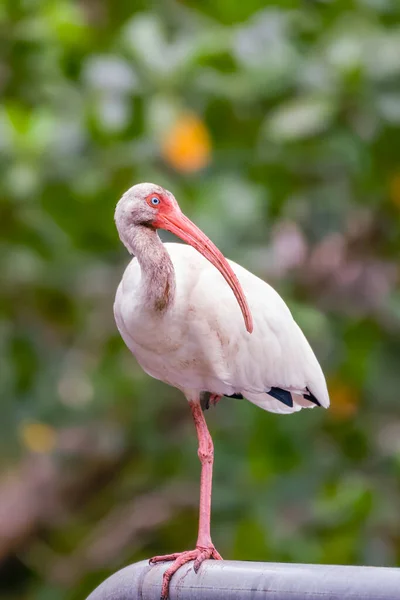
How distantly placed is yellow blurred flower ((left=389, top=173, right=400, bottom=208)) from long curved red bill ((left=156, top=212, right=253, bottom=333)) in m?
2.65

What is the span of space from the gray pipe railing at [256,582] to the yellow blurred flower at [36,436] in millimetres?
2829

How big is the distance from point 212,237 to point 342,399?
114cm

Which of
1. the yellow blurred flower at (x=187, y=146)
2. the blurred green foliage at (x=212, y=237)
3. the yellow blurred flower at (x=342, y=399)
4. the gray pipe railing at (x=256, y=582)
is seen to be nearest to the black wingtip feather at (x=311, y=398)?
the gray pipe railing at (x=256, y=582)

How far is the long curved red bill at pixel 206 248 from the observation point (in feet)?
8.55

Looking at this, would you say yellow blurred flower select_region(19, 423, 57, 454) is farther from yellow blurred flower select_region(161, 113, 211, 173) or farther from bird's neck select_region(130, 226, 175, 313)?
bird's neck select_region(130, 226, 175, 313)

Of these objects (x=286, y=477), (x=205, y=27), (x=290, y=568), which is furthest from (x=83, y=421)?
(x=290, y=568)

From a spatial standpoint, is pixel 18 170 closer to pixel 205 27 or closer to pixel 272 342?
pixel 205 27

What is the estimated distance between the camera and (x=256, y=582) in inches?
82.3

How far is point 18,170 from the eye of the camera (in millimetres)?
4836

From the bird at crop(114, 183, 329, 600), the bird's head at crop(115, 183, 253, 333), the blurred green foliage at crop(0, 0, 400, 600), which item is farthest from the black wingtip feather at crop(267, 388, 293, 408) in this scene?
the blurred green foliage at crop(0, 0, 400, 600)

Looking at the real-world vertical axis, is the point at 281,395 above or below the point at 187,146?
below

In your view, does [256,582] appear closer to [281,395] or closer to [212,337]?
[212,337]

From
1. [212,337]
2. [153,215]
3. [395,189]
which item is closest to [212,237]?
[395,189]

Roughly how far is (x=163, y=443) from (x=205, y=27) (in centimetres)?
181
